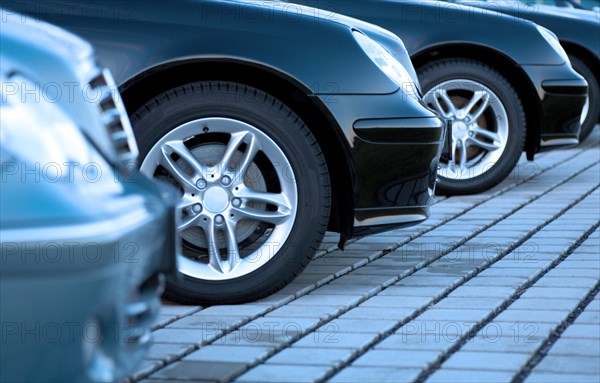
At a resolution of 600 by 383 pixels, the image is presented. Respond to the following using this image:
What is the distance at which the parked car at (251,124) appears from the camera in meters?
4.79

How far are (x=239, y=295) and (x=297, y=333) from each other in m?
0.53

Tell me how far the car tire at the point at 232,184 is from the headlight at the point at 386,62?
0.42 meters

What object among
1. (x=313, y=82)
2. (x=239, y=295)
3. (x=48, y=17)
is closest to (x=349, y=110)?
(x=313, y=82)

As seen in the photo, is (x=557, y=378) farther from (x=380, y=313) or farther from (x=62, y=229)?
(x=62, y=229)

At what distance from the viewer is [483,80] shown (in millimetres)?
8203

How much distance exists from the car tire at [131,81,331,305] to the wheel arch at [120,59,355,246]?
8 centimetres

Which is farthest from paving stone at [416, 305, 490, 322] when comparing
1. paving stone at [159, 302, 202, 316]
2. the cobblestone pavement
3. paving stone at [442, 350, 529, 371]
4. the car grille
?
the car grille

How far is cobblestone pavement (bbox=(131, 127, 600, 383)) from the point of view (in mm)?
3861

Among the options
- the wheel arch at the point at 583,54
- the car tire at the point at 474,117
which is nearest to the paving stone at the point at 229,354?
the car tire at the point at 474,117

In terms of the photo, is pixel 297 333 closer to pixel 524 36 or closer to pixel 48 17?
pixel 48 17

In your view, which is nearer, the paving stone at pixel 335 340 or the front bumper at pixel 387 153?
the paving stone at pixel 335 340

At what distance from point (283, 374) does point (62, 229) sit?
4.25 ft

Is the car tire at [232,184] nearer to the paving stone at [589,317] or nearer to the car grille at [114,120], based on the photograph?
the paving stone at [589,317]

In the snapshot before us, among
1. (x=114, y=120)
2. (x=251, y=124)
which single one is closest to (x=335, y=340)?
(x=251, y=124)
